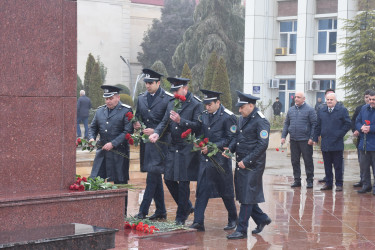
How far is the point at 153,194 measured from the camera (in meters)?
9.91

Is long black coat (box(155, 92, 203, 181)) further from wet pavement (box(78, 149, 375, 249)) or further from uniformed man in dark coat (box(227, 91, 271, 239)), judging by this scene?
wet pavement (box(78, 149, 375, 249))

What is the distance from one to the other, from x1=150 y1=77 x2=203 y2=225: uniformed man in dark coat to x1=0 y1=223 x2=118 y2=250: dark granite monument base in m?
2.90

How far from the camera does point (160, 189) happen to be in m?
10.2

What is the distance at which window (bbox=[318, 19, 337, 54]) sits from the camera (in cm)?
3688

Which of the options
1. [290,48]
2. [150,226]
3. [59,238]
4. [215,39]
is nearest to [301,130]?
[150,226]

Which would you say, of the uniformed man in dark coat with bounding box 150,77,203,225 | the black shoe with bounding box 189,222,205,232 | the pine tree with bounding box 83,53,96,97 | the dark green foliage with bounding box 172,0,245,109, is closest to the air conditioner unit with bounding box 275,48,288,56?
the dark green foliage with bounding box 172,0,245,109

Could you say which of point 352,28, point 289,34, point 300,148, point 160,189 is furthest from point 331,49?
point 160,189

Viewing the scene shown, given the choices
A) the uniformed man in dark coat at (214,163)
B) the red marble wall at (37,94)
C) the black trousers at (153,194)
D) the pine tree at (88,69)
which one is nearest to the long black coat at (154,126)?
the black trousers at (153,194)

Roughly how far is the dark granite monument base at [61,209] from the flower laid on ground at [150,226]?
0.32m

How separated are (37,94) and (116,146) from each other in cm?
245

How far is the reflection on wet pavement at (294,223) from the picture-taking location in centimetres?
870

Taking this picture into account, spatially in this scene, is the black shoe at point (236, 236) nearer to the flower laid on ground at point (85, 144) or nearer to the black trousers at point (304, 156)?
the flower laid on ground at point (85, 144)

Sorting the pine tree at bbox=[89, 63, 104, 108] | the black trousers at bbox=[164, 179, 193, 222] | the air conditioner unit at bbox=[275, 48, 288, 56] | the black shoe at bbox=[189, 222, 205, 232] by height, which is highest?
the air conditioner unit at bbox=[275, 48, 288, 56]

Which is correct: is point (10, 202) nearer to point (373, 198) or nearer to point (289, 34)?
point (373, 198)
